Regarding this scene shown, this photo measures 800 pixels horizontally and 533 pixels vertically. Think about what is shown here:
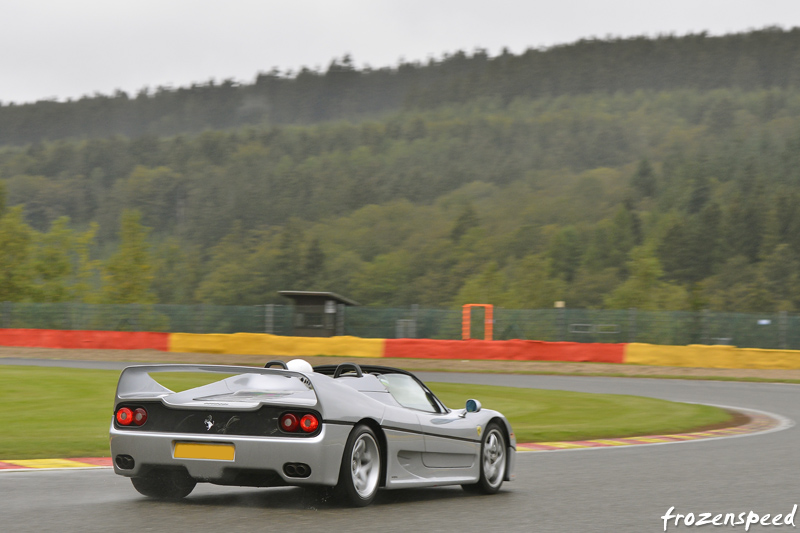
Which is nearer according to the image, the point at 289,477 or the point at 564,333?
the point at 289,477

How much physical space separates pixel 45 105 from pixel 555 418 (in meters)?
191

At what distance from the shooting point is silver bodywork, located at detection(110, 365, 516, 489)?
258 inches

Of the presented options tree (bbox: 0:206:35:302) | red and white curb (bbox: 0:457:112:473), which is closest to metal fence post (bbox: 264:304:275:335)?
red and white curb (bbox: 0:457:112:473)

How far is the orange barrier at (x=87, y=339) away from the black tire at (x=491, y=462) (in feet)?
107

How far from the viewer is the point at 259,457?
6.55 m

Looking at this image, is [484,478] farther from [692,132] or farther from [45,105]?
[45,105]

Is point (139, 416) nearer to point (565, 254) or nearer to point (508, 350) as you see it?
point (508, 350)

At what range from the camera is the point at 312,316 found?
144 feet

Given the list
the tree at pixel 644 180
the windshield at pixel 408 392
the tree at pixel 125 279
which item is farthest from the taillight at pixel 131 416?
the tree at pixel 644 180

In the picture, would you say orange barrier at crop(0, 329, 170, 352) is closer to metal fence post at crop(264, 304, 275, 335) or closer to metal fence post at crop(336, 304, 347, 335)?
metal fence post at crop(264, 304, 275, 335)

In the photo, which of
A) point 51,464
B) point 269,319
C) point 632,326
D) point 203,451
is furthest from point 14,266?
point 203,451

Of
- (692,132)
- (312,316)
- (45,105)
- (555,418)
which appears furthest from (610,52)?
(555,418)

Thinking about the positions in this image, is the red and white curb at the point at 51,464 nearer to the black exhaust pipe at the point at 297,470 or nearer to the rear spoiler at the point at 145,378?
the rear spoiler at the point at 145,378

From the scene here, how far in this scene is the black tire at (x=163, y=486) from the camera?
24.2 ft
